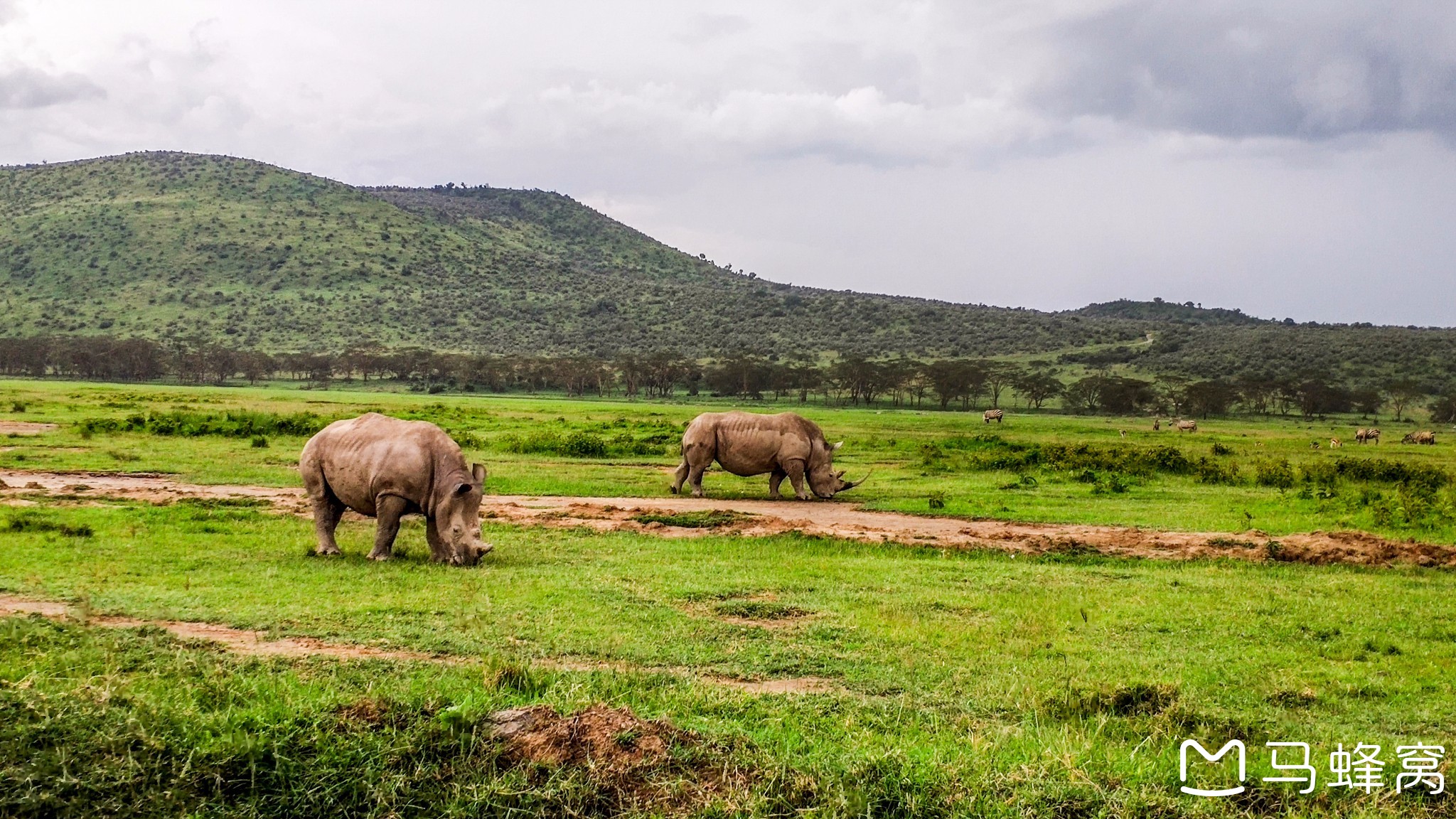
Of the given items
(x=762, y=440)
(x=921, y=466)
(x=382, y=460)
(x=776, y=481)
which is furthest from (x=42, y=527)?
(x=921, y=466)

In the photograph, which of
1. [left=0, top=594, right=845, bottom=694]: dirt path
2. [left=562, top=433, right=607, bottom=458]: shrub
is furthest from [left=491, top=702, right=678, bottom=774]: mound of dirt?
[left=562, top=433, right=607, bottom=458]: shrub

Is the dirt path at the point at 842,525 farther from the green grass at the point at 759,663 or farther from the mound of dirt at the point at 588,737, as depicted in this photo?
the mound of dirt at the point at 588,737

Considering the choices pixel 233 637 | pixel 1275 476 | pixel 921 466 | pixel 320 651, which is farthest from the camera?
pixel 921 466

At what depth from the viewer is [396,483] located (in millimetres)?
13930

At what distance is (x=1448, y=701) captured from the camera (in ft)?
27.9

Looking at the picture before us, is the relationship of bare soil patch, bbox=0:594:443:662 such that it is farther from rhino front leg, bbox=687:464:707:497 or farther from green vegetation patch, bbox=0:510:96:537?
rhino front leg, bbox=687:464:707:497

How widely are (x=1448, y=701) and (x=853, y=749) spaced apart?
541 centimetres

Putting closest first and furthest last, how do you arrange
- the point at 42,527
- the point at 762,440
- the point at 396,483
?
the point at 396,483, the point at 42,527, the point at 762,440

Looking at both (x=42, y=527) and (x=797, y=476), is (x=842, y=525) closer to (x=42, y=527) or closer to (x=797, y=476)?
(x=797, y=476)

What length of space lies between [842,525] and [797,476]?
16.2ft

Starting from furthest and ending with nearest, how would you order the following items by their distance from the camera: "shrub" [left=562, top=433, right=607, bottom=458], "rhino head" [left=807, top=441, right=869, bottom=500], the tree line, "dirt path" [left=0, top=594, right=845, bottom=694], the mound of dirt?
the tree line, "shrub" [left=562, top=433, right=607, bottom=458], "rhino head" [left=807, top=441, right=869, bottom=500], "dirt path" [left=0, top=594, right=845, bottom=694], the mound of dirt

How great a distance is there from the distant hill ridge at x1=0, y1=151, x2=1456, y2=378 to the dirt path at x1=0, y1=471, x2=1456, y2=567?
77.1m

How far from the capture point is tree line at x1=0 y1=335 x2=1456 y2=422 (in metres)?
73.7

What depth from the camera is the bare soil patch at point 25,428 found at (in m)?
31.6
